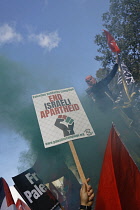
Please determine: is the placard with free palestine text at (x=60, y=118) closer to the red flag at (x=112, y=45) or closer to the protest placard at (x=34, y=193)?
the protest placard at (x=34, y=193)

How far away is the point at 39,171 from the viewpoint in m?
12.5

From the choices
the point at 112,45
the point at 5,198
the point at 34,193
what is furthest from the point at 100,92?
the point at 5,198

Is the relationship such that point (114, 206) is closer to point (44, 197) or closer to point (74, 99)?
point (44, 197)

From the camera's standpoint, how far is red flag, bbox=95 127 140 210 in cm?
219

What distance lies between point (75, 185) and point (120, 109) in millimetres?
6091

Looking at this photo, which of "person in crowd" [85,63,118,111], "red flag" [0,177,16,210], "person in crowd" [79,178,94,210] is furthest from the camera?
"person in crowd" [85,63,118,111]

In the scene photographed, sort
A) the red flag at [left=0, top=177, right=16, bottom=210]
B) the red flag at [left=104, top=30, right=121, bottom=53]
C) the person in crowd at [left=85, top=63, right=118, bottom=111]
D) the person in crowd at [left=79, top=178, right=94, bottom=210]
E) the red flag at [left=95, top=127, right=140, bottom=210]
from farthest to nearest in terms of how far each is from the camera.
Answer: the person in crowd at [left=85, top=63, right=118, bottom=111]
the red flag at [left=104, top=30, right=121, bottom=53]
the red flag at [left=0, top=177, right=16, bottom=210]
the red flag at [left=95, top=127, right=140, bottom=210]
the person in crowd at [left=79, top=178, right=94, bottom=210]

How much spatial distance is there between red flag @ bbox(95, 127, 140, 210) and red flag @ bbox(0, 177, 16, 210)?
1830mm

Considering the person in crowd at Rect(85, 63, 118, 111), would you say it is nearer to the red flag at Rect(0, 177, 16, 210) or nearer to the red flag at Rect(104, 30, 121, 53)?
the red flag at Rect(104, 30, 121, 53)

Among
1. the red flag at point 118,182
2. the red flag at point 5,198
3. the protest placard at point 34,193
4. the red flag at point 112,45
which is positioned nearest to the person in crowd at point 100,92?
the red flag at point 112,45

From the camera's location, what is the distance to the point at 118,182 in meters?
2.34

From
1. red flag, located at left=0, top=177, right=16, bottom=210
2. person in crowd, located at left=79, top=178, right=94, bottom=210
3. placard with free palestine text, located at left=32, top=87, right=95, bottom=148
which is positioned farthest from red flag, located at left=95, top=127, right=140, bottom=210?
red flag, located at left=0, top=177, right=16, bottom=210

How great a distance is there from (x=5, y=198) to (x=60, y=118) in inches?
69.1

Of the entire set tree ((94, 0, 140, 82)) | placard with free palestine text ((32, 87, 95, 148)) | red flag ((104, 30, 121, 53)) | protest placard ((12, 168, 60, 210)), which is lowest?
protest placard ((12, 168, 60, 210))
